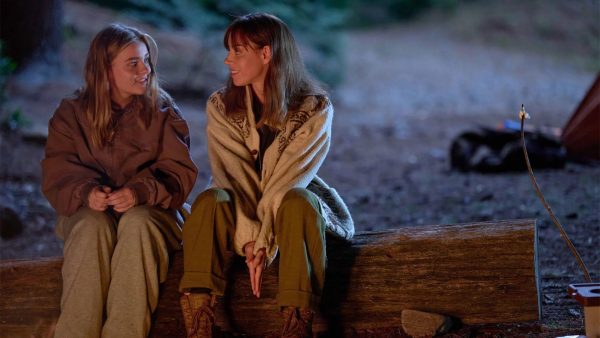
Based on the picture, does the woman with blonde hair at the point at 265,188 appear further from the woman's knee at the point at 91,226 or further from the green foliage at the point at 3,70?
the green foliage at the point at 3,70

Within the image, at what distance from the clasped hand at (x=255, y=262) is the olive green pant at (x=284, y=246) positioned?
0.10m

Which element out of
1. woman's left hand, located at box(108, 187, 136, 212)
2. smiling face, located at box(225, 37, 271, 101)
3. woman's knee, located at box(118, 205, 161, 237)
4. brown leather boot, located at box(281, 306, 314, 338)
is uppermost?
smiling face, located at box(225, 37, 271, 101)

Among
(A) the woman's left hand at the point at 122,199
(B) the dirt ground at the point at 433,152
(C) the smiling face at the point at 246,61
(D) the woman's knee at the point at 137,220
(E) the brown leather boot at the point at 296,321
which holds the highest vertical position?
(C) the smiling face at the point at 246,61

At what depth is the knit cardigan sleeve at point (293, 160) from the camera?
3850mm

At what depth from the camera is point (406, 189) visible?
7750 mm

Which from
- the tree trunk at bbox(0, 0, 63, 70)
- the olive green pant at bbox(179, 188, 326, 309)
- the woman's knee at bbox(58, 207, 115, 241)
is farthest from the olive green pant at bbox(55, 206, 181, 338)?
the tree trunk at bbox(0, 0, 63, 70)

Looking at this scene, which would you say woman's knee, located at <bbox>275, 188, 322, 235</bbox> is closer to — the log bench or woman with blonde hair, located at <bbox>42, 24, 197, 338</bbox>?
the log bench

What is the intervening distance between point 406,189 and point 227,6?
4808 millimetres

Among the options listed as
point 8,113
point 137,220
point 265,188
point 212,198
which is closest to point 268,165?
point 265,188

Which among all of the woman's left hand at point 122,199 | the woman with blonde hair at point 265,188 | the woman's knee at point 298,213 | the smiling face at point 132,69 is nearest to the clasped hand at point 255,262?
the woman with blonde hair at point 265,188

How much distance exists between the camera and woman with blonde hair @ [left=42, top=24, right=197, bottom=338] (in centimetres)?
384

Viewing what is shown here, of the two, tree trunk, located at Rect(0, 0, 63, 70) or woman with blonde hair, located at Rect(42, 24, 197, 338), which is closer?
woman with blonde hair, located at Rect(42, 24, 197, 338)

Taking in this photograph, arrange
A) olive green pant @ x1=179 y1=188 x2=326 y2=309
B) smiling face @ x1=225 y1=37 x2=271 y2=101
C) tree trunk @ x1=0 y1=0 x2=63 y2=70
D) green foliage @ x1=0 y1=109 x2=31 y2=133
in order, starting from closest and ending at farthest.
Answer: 1. olive green pant @ x1=179 y1=188 x2=326 y2=309
2. smiling face @ x1=225 y1=37 x2=271 y2=101
3. green foliage @ x1=0 y1=109 x2=31 y2=133
4. tree trunk @ x1=0 y1=0 x2=63 y2=70

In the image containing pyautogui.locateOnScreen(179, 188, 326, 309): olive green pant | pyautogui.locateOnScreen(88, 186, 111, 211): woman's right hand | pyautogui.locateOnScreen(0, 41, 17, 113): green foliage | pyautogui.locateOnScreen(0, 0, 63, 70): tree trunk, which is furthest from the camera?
pyautogui.locateOnScreen(0, 0, 63, 70): tree trunk
